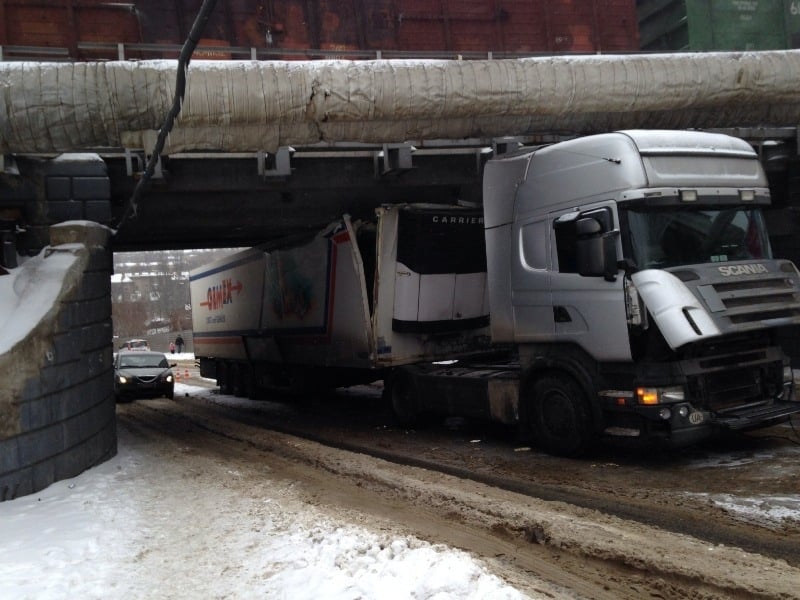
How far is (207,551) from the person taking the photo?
5719mm

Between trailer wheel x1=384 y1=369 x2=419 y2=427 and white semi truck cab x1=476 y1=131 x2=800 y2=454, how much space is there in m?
3.01

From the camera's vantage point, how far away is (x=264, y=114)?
9.33m

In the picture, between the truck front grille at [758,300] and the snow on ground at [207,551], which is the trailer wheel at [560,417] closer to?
the truck front grille at [758,300]

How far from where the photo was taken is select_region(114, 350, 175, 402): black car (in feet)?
66.7

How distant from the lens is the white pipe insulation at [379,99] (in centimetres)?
891

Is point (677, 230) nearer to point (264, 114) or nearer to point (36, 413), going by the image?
point (264, 114)

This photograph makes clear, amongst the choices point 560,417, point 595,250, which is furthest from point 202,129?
point 560,417

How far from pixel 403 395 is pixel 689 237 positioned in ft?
18.4

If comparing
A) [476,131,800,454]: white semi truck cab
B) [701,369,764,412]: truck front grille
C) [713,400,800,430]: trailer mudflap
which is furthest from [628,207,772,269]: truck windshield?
[713,400,800,430]: trailer mudflap

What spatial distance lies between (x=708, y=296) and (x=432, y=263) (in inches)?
211

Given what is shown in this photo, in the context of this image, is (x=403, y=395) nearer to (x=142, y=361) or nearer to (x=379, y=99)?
(x=379, y=99)

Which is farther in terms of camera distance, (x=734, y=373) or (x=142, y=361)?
(x=142, y=361)

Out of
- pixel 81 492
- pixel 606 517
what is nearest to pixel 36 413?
pixel 81 492

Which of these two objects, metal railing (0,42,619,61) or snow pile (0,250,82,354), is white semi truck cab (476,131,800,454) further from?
metal railing (0,42,619,61)
